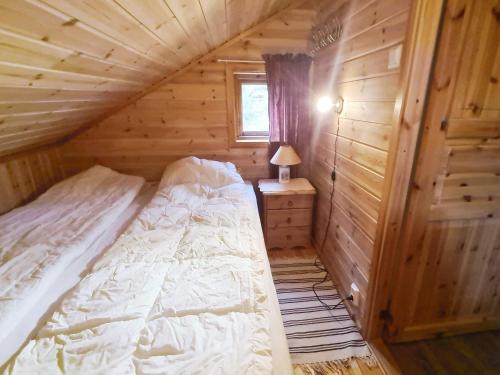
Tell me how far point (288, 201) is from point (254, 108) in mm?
1046

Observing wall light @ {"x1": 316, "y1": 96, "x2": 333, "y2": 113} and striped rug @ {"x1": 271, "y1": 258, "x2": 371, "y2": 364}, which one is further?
wall light @ {"x1": 316, "y1": 96, "x2": 333, "y2": 113}

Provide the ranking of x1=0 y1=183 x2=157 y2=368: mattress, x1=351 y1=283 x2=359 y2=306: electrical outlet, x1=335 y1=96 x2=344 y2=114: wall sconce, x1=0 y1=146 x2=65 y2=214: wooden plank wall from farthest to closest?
1. x1=0 y1=146 x2=65 y2=214: wooden plank wall
2. x1=335 y1=96 x2=344 y2=114: wall sconce
3. x1=351 y1=283 x2=359 y2=306: electrical outlet
4. x1=0 y1=183 x2=157 y2=368: mattress

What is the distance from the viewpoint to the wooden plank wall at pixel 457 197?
106cm

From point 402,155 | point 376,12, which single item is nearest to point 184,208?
point 402,155

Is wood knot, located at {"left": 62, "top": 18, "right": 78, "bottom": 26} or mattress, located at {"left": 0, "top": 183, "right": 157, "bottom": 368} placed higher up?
wood knot, located at {"left": 62, "top": 18, "right": 78, "bottom": 26}

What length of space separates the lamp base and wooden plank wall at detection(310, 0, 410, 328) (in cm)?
37

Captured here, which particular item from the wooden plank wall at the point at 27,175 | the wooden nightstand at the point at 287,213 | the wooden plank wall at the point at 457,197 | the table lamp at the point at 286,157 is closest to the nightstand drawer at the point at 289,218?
the wooden nightstand at the point at 287,213

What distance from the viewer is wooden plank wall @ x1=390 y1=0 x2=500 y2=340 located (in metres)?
1.06

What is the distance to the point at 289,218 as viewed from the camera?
235cm

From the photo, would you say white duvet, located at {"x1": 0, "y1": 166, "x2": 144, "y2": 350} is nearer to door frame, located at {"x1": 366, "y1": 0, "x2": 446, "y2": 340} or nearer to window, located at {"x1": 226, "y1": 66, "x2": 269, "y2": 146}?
window, located at {"x1": 226, "y1": 66, "x2": 269, "y2": 146}

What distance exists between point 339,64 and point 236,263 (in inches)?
62.5

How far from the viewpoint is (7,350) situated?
849 mm

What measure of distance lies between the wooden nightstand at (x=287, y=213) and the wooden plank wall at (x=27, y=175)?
6.50 feet

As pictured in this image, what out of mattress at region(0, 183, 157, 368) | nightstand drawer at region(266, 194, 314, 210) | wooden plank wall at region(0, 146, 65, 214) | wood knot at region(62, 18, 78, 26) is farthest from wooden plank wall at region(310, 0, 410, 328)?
wooden plank wall at region(0, 146, 65, 214)
